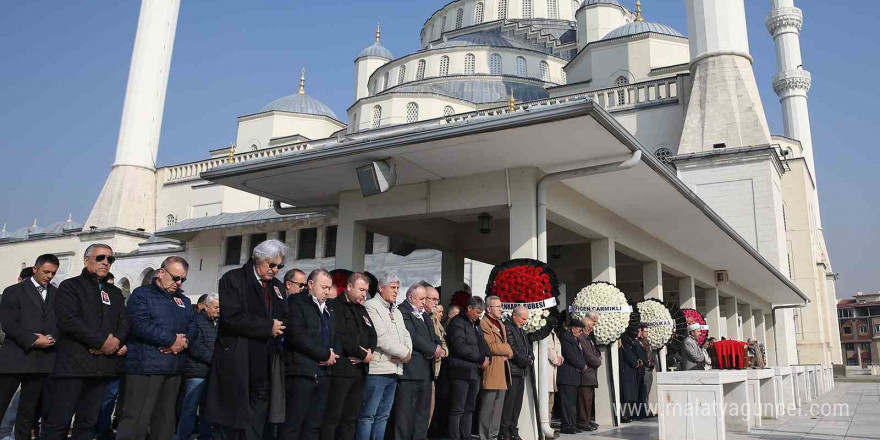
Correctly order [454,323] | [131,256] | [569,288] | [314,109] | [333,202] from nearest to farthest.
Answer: [454,323], [333,202], [569,288], [131,256], [314,109]

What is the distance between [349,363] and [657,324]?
720cm

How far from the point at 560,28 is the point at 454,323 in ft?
140

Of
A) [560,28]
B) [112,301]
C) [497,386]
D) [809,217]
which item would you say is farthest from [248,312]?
[560,28]

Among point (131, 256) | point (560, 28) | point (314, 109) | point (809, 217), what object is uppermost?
point (560, 28)

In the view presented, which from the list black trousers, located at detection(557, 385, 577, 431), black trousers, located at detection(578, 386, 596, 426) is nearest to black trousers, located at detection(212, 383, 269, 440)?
black trousers, located at detection(557, 385, 577, 431)

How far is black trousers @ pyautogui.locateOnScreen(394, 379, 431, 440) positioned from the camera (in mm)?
6117

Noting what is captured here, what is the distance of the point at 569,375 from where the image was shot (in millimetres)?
8531

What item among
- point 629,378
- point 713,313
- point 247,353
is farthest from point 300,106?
point 247,353

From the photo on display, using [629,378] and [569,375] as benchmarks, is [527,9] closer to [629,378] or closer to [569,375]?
[629,378]

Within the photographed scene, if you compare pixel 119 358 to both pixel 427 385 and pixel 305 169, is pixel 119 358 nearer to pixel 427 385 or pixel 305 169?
pixel 427 385

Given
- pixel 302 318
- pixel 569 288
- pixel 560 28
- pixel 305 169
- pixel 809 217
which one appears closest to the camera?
pixel 302 318

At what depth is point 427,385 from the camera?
630 centimetres

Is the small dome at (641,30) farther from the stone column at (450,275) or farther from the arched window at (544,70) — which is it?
the stone column at (450,275)

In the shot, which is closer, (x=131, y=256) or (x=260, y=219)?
(x=260, y=219)
